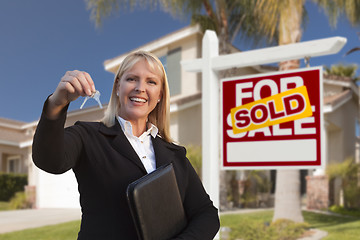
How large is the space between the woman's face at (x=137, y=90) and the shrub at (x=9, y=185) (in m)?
21.4

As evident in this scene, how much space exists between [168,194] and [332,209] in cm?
1452

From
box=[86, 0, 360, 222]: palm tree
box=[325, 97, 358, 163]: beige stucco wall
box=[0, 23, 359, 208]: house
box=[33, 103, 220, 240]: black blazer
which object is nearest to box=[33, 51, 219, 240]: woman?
box=[33, 103, 220, 240]: black blazer

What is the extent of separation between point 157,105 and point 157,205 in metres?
0.52

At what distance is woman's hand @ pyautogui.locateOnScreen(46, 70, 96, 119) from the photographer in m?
1.24

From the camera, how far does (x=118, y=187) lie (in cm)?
147

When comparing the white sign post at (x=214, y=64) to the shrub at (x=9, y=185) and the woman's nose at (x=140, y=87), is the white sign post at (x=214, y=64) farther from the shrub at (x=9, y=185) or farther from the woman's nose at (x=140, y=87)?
the shrub at (x=9, y=185)

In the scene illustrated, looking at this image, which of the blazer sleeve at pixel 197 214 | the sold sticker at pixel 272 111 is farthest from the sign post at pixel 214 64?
the blazer sleeve at pixel 197 214

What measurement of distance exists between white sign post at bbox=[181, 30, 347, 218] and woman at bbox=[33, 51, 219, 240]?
3.25 meters

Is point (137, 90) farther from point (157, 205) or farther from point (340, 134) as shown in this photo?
point (340, 134)

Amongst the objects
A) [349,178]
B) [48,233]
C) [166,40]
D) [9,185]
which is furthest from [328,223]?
[9,185]

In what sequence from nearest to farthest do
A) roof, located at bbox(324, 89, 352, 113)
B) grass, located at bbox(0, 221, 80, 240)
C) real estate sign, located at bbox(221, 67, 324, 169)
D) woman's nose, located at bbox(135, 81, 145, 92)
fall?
woman's nose, located at bbox(135, 81, 145, 92) → real estate sign, located at bbox(221, 67, 324, 169) → grass, located at bbox(0, 221, 80, 240) → roof, located at bbox(324, 89, 352, 113)

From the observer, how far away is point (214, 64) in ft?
16.9

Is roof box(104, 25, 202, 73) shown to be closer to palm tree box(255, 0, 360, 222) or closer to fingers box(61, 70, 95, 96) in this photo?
palm tree box(255, 0, 360, 222)

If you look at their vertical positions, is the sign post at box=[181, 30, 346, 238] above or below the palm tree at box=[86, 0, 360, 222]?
below
